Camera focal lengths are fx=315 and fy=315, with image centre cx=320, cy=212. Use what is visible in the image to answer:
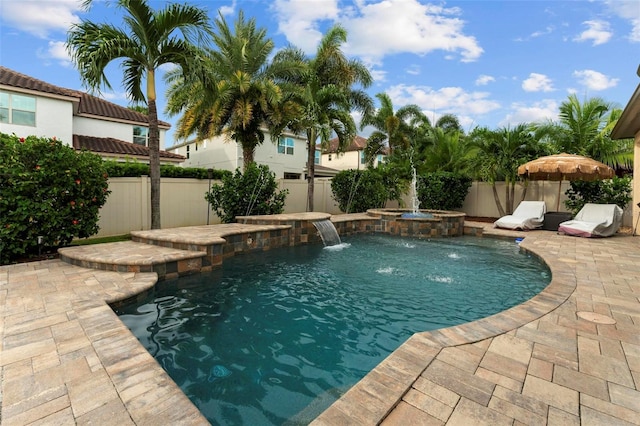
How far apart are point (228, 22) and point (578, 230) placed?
551 inches

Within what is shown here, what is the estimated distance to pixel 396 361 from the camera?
2.43 m

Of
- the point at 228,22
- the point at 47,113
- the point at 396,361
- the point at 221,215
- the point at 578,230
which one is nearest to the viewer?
the point at 396,361

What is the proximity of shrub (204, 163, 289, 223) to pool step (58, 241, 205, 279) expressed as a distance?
421cm

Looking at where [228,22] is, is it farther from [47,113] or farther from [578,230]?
[578,230]

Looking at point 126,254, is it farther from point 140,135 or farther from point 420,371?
point 140,135

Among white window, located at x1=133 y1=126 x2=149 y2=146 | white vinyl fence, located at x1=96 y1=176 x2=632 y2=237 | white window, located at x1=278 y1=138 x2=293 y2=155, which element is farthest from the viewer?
white window, located at x1=278 y1=138 x2=293 y2=155

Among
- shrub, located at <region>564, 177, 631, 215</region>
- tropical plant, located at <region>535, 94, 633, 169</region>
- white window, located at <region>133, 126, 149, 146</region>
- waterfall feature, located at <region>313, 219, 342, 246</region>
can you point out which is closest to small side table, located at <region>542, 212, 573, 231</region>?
shrub, located at <region>564, 177, 631, 215</region>

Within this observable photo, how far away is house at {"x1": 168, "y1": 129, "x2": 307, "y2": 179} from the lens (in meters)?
20.4

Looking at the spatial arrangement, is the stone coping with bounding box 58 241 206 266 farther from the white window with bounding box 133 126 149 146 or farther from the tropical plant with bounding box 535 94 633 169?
the white window with bounding box 133 126 149 146

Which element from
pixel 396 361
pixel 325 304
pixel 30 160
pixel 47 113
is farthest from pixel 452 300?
pixel 47 113

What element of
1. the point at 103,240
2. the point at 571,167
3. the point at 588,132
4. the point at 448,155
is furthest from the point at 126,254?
the point at 588,132

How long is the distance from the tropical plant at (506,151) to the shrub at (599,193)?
77.1 inches

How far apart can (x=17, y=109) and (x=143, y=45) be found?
1069cm

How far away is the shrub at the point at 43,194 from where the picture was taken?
17.5 ft
